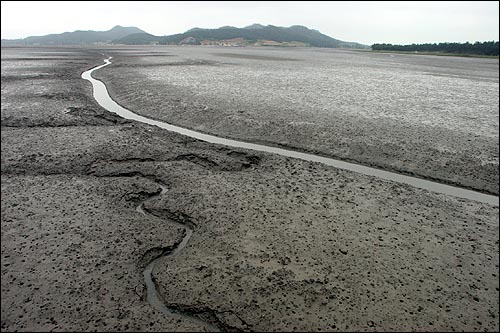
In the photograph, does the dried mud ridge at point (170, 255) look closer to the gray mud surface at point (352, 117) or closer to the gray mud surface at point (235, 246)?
the gray mud surface at point (235, 246)

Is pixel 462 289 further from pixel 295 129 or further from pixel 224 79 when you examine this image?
pixel 224 79

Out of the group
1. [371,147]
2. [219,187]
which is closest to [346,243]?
[219,187]

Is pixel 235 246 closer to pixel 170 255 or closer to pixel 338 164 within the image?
pixel 170 255

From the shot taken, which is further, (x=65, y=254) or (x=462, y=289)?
(x=65, y=254)

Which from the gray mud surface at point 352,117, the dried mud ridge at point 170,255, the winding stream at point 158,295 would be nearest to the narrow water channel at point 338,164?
the gray mud surface at point 352,117

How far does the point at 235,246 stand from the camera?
5543 mm

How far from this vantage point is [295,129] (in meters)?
11.9

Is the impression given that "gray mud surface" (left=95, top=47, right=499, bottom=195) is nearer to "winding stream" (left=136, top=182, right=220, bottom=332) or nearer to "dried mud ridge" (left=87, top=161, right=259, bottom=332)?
"dried mud ridge" (left=87, top=161, right=259, bottom=332)

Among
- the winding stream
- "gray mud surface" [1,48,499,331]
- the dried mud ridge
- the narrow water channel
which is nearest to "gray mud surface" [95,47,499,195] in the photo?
the narrow water channel

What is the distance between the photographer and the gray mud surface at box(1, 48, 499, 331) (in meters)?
4.25

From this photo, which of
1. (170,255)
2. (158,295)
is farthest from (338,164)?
(158,295)

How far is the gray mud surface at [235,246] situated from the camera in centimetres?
425

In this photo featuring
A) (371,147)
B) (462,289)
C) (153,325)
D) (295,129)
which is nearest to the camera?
(153,325)

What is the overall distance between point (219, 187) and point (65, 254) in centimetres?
323
